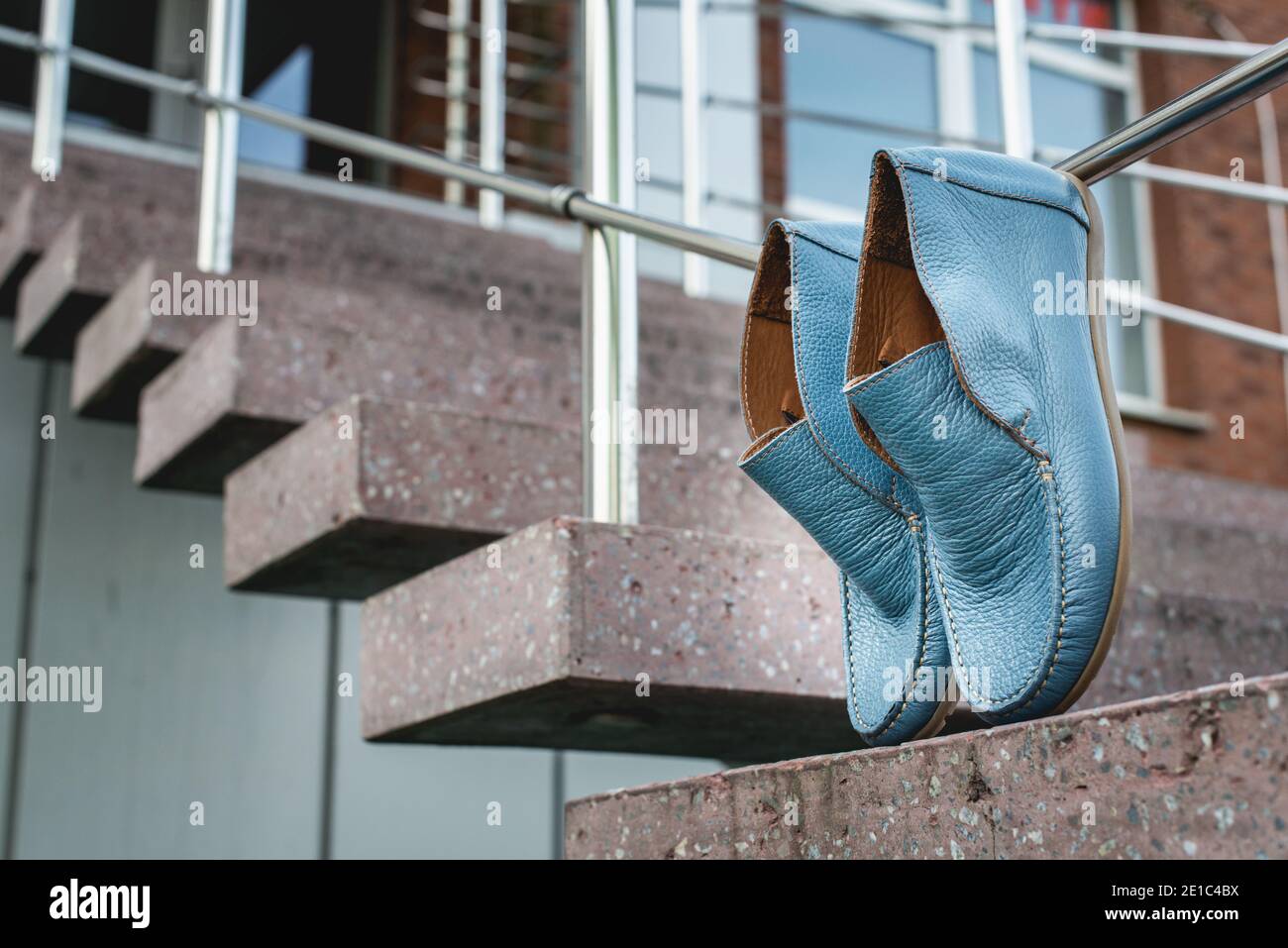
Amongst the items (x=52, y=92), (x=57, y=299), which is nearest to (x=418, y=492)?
(x=57, y=299)

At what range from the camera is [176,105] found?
3963 mm

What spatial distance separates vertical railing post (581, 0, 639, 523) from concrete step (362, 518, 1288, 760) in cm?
7

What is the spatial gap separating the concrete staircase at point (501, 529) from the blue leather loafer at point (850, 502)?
7 cm

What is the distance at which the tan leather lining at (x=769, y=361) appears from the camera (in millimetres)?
1032

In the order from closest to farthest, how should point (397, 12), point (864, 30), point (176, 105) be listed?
point (176, 105) < point (397, 12) < point (864, 30)

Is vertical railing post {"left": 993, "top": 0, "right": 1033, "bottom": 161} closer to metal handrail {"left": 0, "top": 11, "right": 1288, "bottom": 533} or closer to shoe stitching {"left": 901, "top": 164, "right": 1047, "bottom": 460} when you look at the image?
metal handrail {"left": 0, "top": 11, "right": 1288, "bottom": 533}

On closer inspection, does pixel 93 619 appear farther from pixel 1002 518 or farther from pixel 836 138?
pixel 836 138

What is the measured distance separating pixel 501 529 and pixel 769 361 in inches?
21.8

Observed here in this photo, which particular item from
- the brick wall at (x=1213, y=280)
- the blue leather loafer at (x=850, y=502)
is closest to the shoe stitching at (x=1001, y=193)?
the blue leather loafer at (x=850, y=502)

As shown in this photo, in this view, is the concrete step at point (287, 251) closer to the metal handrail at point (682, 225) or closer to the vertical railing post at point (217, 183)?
the vertical railing post at point (217, 183)

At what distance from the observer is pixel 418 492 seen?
150cm

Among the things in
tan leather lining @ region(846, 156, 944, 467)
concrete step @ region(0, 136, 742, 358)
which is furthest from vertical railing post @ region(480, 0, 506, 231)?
tan leather lining @ region(846, 156, 944, 467)
